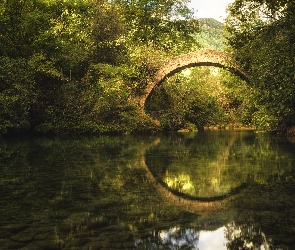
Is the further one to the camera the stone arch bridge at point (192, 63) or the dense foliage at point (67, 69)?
the stone arch bridge at point (192, 63)

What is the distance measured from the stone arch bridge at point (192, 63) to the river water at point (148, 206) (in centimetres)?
1749

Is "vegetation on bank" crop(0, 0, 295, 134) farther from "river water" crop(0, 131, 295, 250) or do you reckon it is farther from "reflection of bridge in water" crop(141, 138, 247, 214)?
"reflection of bridge in water" crop(141, 138, 247, 214)

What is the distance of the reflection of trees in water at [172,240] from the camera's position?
3410mm

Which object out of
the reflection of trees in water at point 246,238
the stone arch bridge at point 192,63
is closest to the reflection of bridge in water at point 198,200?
the reflection of trees in water at point 246,238

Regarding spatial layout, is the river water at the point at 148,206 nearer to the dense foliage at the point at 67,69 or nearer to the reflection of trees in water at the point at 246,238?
the reflection of trees in water at the point at 246,238

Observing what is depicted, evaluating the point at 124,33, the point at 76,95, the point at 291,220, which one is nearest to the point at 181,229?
the point at 291,220

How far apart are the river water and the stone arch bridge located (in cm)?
1749

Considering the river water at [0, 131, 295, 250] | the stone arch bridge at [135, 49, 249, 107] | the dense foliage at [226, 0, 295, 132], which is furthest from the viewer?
the stone arch bridge at [135, 49, 249, 107]

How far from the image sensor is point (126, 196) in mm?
5473

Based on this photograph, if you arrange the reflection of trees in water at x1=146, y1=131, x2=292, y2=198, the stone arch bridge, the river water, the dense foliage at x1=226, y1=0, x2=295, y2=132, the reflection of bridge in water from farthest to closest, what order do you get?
the stone arch bridge, the dense foliage at x1=226, y1=0, x2=295, y2=132, the reflection of trees in water at x1=146, y1=131, x2=292, y2=198, the reflection of bridge in water, the river water

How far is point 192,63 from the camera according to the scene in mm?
26688

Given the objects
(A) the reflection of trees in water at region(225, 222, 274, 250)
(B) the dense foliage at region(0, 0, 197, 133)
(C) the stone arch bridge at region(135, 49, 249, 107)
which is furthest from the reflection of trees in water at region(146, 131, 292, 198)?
(C) the stone arch bridge at region(135, 49, 249, 107)

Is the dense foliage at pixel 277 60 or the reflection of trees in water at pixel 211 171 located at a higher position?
the dense foliage at pixel 277 60

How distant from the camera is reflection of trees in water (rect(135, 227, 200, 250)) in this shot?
134 inches
